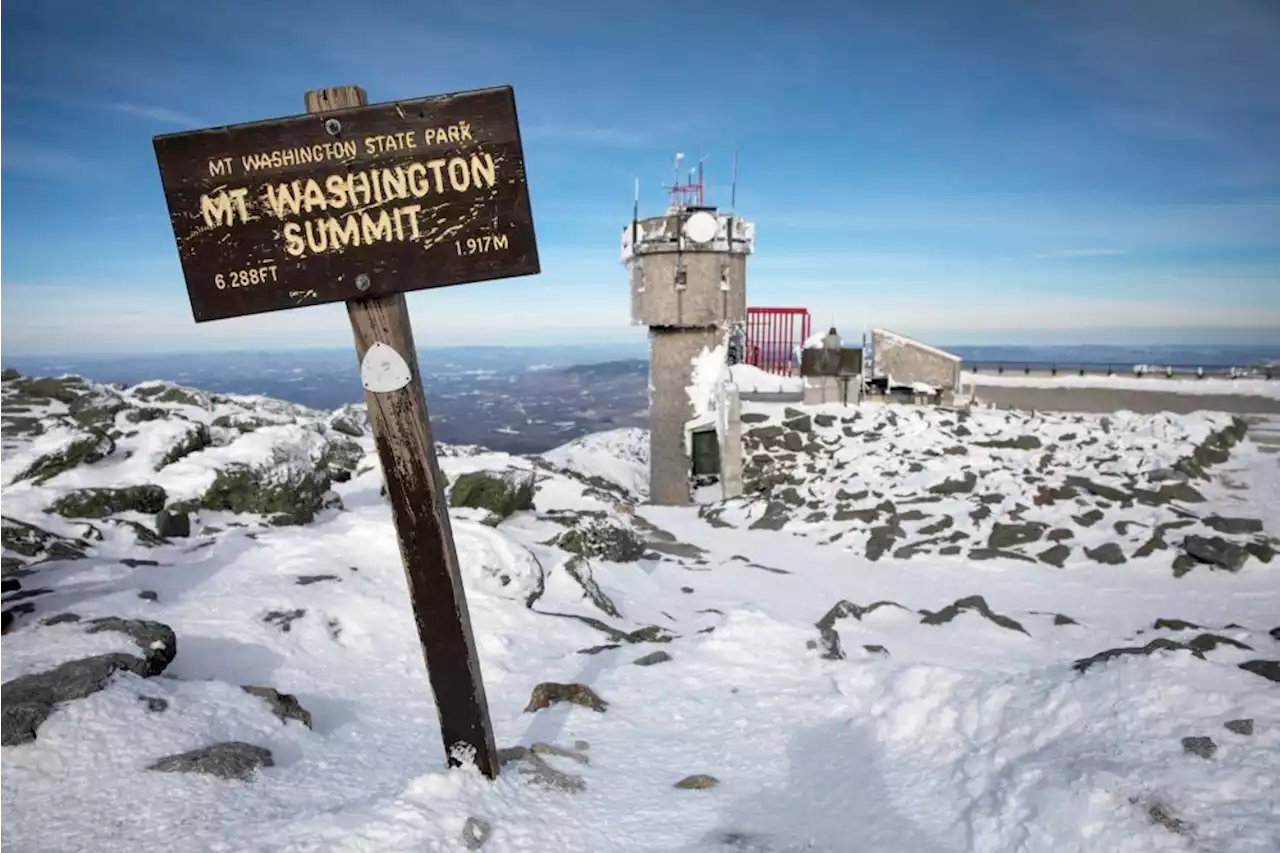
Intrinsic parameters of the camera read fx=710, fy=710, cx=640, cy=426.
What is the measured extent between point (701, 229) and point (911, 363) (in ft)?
27.1

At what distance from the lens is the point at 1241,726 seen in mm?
4012

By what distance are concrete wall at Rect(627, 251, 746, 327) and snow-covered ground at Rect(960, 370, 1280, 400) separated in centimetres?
1071

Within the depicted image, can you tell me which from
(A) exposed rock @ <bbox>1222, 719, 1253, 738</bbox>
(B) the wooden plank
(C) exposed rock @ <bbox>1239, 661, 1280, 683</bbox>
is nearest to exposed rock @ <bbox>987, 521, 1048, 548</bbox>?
(C) exposed rock @ <bbox>1239, 661, 1280, 683</bbox>

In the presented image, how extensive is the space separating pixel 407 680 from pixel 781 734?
10.6 ft

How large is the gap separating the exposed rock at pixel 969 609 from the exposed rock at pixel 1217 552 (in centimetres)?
452

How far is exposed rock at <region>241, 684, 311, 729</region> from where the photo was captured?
4.94m

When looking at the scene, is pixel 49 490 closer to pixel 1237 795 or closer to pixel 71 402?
pixel 1237 795

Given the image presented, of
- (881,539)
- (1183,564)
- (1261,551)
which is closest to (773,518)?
(881,539)

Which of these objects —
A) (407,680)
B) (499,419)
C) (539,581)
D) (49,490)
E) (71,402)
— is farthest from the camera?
(499,419)

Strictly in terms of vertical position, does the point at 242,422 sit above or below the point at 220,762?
above

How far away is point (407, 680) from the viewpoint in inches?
245

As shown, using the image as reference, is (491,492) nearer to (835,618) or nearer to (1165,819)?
(835,618)

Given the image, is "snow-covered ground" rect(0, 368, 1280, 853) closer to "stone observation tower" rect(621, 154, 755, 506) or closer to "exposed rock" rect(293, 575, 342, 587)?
"exposed rock" rect(293, 575, 342, 587)

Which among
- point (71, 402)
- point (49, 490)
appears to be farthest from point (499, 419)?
Result: point (49, 490)
